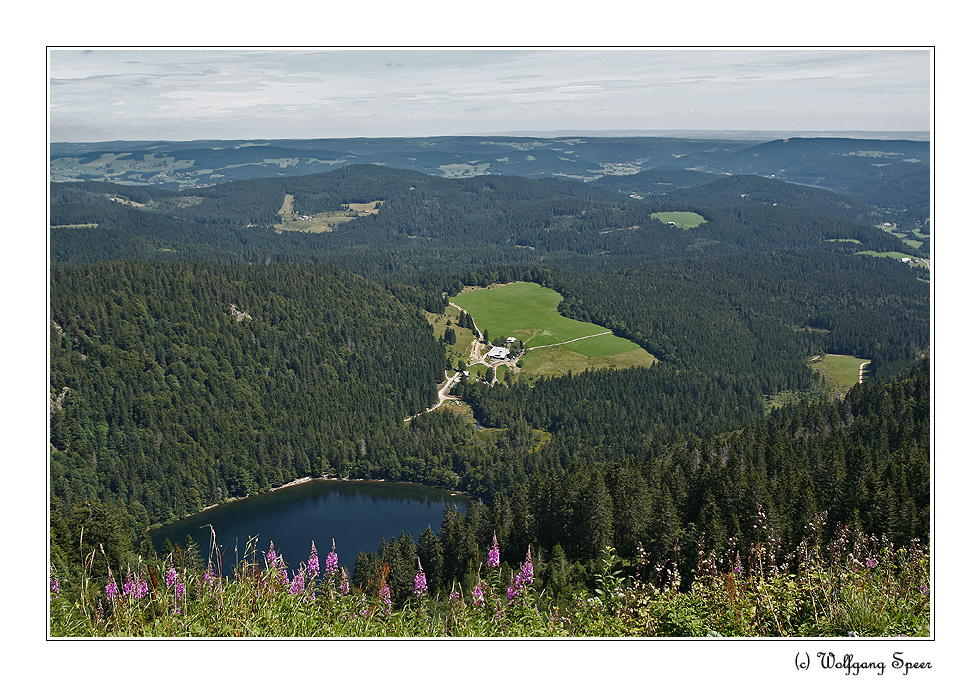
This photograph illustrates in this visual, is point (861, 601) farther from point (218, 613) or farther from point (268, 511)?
point (268, 511)

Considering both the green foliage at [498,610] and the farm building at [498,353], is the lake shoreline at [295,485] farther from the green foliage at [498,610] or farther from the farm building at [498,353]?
the green foliage at [498,610]

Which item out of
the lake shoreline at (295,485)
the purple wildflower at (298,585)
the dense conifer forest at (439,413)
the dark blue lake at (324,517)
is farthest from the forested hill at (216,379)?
the purple wildflower at (298,585)

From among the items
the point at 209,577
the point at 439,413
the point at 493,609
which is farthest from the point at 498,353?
the point at 209,577

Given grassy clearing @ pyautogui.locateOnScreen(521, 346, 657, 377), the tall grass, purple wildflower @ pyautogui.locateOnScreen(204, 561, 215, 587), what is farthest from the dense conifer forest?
purple wildflower @ pyautogui.locateOnScreen(204, 561, 215, 587)

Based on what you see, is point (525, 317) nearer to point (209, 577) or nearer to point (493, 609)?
point (493, 609)

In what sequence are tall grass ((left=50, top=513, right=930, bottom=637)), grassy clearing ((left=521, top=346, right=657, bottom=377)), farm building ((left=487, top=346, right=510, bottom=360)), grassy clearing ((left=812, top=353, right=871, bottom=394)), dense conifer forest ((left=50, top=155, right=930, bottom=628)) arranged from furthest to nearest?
1. farm building ((left=487, top=346, right=510, bottom=360))
2. grassy clearing ((left=812, top=353, right=871, bottom=394))
3. grassy clearing ((left=521, top=346, right=657, bottom=377))
4. dense conifer forest ((left=50, top=155, right=930, bottom=628))
5. tall grass ((left=50, top=513, right=930, bottom=637))

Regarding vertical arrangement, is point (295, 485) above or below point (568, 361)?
below

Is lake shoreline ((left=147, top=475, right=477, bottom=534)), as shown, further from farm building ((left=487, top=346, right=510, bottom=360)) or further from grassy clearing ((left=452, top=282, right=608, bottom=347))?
grassy clearing ((left=452, top=282, right=608, bottom=347))

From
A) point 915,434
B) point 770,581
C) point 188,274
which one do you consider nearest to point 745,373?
point 915,434
